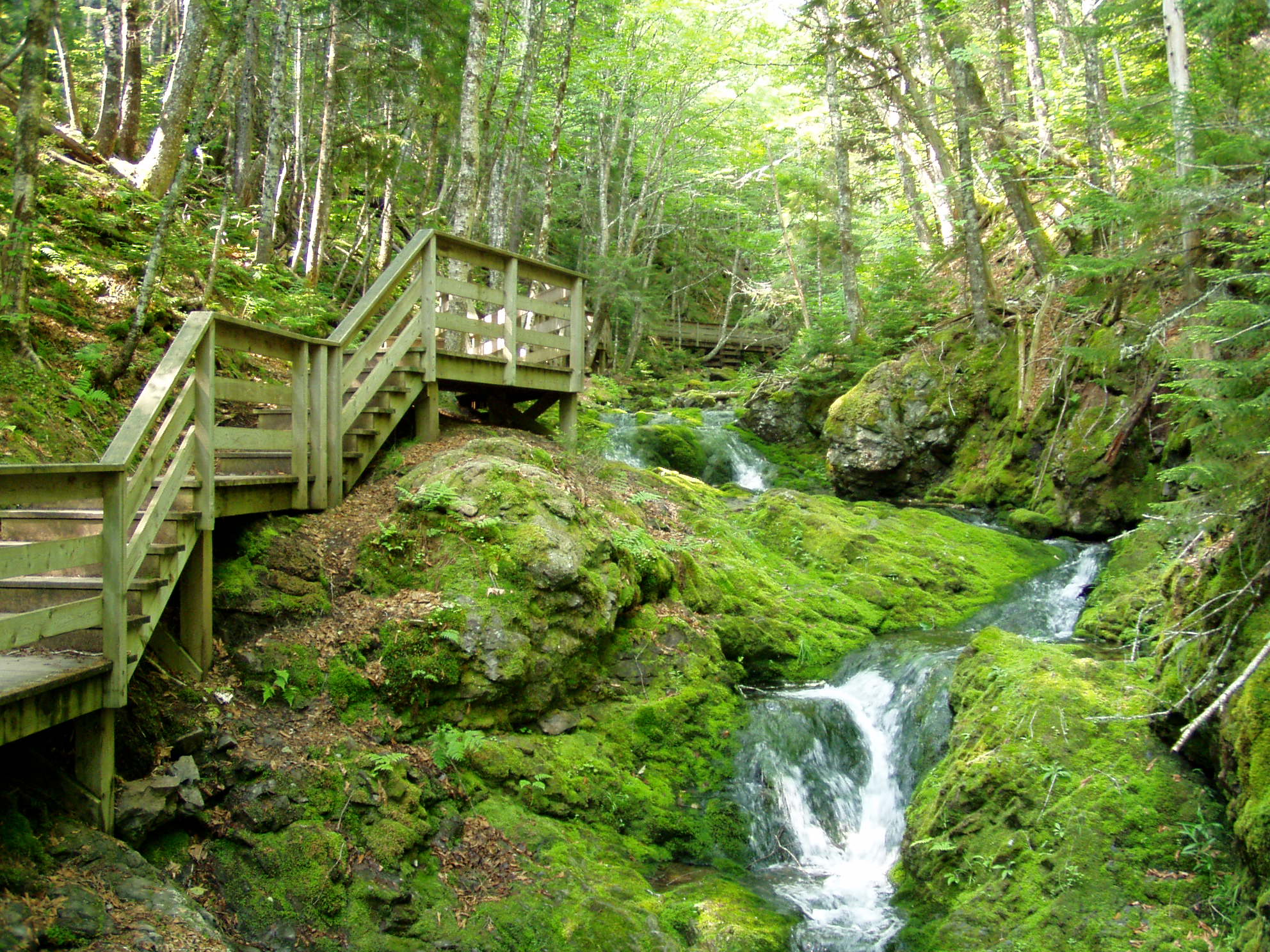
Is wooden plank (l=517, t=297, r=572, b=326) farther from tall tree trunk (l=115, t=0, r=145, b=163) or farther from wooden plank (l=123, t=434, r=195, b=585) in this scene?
tall tree trunk (l=115, t=0, r=145, b=163)

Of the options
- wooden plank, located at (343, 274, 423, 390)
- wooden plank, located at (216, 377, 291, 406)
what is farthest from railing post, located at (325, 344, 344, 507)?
wooden plank, located at (216, 377, 291, 406)

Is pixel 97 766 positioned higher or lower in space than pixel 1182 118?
lower

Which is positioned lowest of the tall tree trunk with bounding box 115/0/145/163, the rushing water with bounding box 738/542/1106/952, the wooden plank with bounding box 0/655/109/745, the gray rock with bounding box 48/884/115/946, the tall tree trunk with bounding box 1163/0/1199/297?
the rushing water with bounding box 738/542/1106/952

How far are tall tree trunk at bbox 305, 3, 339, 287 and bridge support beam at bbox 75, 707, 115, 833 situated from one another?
9.87m

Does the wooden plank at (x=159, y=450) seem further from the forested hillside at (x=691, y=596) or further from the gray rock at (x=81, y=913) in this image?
the gray rock at (x=81, y=913)

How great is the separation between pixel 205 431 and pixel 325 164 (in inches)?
334

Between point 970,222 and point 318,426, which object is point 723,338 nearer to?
point 970,222

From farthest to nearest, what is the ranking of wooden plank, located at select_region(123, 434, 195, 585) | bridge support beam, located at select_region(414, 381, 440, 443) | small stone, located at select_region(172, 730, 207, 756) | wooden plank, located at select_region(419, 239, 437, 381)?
bridge support beam, located at select_region(414, 381, 440, 443) → wooden plank, located at select_region(419, 239, 437, 381) → small stone, located at select_region(172, 730, 207, 756) → wooden plank, located at select_region(123, 434, 195, 585)

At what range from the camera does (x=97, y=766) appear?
4062 mm

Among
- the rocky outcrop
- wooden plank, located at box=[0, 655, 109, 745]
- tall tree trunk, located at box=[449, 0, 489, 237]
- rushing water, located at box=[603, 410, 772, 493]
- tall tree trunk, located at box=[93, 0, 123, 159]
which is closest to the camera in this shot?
wooden plank, located at box=[0, 655, 109, 745]

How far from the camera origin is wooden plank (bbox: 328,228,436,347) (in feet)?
22.8

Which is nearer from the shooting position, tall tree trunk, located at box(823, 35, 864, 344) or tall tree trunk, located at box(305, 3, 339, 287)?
tall tree trunk, located at box(305, 3, 339, 287)

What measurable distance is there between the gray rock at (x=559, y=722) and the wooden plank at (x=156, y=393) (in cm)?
339

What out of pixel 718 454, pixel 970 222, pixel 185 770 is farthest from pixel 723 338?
pixel 185 770
